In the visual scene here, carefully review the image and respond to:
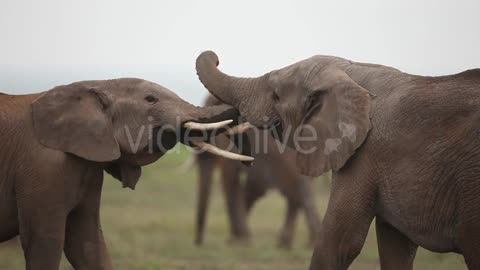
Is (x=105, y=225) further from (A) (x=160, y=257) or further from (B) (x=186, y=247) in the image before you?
(A) (x=160, y=257)

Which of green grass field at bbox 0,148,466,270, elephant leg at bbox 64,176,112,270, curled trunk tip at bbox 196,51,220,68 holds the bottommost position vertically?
green grass field at bbox 0,148,466,270

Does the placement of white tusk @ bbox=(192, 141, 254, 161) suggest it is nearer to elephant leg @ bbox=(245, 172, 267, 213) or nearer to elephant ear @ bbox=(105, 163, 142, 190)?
elephant ear @ bbox=(105, 163, 142, 190)

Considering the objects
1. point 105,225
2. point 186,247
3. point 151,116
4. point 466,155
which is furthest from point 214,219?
point 466,155

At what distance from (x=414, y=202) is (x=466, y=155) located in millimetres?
516

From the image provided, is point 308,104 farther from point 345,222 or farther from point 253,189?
point 253,189

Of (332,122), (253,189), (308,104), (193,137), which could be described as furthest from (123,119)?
(253,189)

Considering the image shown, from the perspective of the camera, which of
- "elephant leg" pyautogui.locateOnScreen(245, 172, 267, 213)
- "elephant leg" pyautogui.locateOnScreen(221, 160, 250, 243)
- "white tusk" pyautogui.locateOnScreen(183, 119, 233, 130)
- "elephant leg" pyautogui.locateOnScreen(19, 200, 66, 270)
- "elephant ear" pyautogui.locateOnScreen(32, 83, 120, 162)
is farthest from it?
"elephant leg" pyautogui.locateOnScreen(221, 160, 250, 243)

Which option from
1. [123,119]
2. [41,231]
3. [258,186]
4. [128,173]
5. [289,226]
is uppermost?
[123,119]

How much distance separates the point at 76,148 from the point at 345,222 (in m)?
2.05

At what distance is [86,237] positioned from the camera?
29.3ft

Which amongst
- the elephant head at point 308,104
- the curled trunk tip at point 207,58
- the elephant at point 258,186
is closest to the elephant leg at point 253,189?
the elephant at point 258,186

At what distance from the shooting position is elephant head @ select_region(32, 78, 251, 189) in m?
8.66

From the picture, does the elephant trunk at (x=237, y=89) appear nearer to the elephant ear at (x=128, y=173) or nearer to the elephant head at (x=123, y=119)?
the elephant head at (x=123, y=119)

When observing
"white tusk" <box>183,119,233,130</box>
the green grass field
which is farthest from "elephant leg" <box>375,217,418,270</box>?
the green grass field
